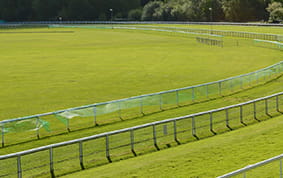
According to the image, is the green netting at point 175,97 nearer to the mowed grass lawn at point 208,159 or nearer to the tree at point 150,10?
the mowed grass lawn at point 208,159

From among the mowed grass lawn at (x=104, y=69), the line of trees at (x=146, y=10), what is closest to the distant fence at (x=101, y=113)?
the mowed grass lawn at (x=104, y=69)

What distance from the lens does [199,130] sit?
21219 mm

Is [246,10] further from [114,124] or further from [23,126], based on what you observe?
[23,126]

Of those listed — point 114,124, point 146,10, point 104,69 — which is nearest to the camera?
point 114,124

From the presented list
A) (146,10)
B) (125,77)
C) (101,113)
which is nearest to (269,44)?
(125,77)

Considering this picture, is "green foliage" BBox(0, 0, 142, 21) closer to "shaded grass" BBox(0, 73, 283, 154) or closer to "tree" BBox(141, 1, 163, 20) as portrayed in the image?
"tree" BBox(141, 1, 163, 20)

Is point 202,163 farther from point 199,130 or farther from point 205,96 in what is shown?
point 205,96

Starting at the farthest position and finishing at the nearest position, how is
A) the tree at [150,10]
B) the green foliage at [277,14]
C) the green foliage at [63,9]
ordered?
the green foliage at [63,9] → the tree at [150,10] → the green foliage at [277,14]

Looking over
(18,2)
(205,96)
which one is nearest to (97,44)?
(205,96)

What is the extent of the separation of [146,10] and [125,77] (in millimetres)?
100448

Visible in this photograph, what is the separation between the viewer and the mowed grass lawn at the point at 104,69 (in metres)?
31.8

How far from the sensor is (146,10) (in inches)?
5448

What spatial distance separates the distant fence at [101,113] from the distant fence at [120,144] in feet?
11.3

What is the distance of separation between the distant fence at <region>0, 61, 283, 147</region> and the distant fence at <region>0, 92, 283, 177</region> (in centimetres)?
343
